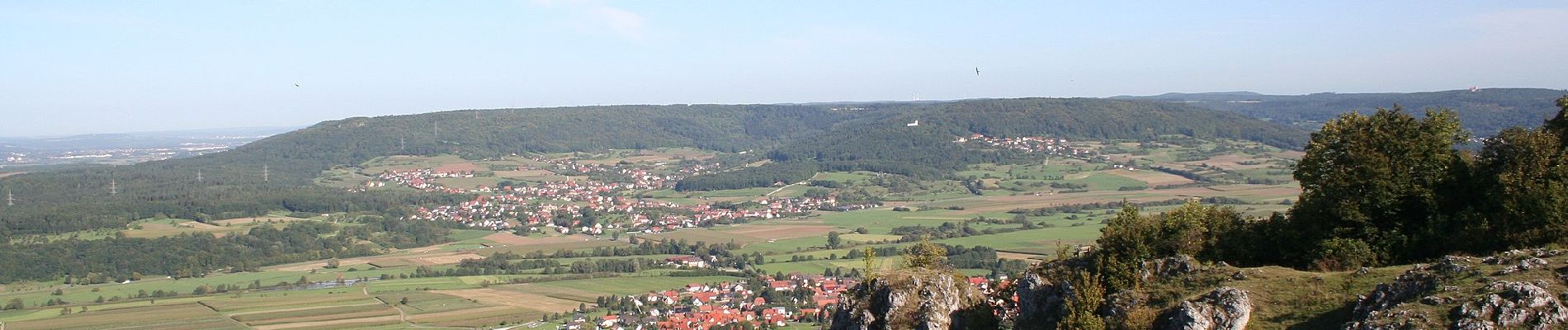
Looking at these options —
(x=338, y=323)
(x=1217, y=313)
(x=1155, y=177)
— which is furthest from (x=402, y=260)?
(x=1155, y=177)

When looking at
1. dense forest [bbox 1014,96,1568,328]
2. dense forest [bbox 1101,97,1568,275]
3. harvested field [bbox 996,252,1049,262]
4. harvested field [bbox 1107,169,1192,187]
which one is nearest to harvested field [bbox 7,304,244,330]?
harvested field [bbox 996,252,1049,262]

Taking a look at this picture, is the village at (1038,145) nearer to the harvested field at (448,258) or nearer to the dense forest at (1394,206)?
the harvested field at (448,258)

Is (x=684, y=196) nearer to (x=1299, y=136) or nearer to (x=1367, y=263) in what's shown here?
(x=1299, y=136)

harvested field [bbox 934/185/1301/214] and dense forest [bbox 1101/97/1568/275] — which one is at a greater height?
dense forest [bbox 1101/97/1568/275]

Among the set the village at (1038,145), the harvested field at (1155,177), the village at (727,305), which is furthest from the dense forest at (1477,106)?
the village at (727,305)

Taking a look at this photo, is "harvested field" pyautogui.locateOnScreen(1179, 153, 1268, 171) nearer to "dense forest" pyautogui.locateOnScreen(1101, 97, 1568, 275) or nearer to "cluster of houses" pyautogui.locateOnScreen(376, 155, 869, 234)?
"cluster of houses" pyautogui.locateOnScreen(376, 155, 869, 234)

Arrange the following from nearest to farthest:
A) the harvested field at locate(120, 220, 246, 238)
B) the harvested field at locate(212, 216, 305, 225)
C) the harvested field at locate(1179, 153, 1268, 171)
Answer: the harvested field at locate(120, 220, 246, 238)
the harvested field at locate(212, 216, 305, 225)
the harvested field at locate(1179, 153, 1268, 171)
